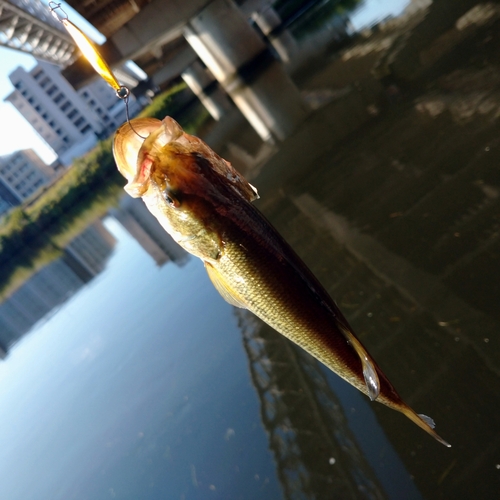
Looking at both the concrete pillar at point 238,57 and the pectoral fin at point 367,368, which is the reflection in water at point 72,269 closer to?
the concrete pillar at point 238,57

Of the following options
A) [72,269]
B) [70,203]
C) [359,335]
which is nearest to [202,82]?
[70,203]

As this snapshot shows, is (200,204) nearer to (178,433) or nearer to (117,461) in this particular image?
(178,433)

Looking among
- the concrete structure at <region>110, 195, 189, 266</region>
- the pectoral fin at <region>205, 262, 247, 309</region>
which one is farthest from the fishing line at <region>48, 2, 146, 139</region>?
the concrete structure at <region>110, 195, 189, 266</region>

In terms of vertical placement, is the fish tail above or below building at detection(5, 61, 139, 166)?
below

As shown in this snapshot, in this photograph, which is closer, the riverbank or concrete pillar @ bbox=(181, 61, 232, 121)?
concrete pillar @ bbox=(181, 61, 232, 121)

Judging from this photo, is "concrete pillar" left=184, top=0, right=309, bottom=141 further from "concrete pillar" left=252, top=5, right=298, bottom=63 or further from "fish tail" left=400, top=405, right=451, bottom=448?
"fish tail" left=400, top=405, right=451, bottom=448

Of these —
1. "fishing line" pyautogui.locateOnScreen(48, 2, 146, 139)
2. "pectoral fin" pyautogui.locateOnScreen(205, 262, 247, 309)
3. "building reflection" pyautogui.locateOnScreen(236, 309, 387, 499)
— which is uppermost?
"fishing line" pyautogui.locateOnScreen(48, 2, 146, 139)

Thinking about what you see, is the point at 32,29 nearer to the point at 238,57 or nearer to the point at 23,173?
the point at 238,57
